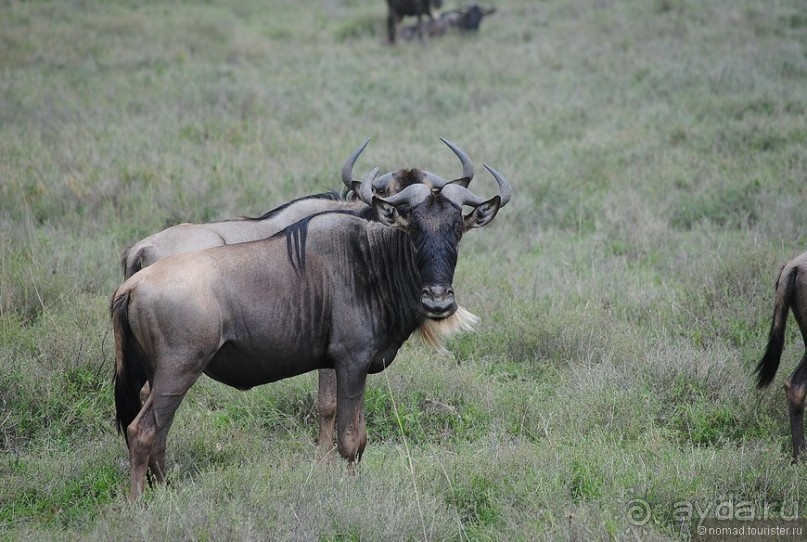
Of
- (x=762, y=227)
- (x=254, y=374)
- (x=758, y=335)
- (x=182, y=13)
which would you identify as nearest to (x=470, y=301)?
(x=758, y=335)

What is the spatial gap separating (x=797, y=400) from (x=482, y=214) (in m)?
2.18

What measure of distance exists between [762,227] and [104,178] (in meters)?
6.98

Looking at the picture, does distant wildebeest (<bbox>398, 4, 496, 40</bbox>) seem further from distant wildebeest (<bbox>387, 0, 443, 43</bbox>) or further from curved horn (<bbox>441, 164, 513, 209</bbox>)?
curved horn (<bbox>441, 164, 513, 209</bbox>)

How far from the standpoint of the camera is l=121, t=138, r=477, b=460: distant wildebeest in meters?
5.00

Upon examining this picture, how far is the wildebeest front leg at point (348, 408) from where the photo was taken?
4559 mm

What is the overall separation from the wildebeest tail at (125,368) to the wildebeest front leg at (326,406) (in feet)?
3.60

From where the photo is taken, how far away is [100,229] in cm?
852

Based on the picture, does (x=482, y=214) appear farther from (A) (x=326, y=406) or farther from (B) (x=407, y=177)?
(A) (x=326, y=406)

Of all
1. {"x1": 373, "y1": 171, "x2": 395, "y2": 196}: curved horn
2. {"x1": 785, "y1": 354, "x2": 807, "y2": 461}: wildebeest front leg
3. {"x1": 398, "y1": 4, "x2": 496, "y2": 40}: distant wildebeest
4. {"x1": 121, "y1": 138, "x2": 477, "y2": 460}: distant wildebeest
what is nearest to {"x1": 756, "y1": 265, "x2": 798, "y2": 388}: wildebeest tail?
{"x1": 785, "y1": 354, "x2": 807, "y2": 461}: wildebeest front leg

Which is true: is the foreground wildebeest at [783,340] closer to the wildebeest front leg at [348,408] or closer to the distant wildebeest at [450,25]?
the wildebeest front leg at [348,408]

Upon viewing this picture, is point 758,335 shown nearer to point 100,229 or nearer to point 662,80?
point 100,229

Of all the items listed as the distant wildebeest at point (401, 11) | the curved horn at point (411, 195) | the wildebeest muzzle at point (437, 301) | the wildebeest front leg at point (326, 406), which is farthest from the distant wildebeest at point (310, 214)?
the distant wildebeest at point (401, 11)

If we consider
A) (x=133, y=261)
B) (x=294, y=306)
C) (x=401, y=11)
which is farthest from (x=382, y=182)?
(x=401, y=11)

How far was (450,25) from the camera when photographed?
20172mm
